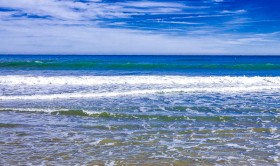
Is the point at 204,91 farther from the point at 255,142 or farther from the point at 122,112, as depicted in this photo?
the point at 255,142

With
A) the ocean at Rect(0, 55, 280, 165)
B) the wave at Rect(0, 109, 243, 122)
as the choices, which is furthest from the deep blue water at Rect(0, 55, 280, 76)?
the wave at Rect(0, 109, 243, 122)

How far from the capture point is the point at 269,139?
7.99 metres

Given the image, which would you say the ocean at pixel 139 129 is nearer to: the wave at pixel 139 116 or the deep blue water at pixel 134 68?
the wave at pixel 139 116

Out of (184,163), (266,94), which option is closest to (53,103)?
(184,163)

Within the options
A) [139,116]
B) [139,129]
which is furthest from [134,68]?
[139,129]

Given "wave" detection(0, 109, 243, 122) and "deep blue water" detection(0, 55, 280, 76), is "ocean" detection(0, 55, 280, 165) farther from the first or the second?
"deep blue water" detection(0, 55, 280, 76)

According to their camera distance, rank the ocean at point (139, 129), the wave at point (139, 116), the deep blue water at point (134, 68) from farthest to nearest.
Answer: the deep blue water at point (134, 68)
the wave at point (139, 116)
the ocean at point (139, 129)

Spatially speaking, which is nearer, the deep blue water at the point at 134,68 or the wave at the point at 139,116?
the wave at the point at 139,116

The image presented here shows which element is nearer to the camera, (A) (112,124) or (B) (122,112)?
(A) (112,124)

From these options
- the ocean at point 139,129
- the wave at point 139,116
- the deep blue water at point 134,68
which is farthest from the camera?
the deep blue water at point 134,68

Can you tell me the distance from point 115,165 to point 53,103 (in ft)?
25.1

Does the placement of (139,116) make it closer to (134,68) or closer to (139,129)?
(139,129)

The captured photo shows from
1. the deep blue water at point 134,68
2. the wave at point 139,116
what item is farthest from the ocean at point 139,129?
the deep blue water at point 134,68

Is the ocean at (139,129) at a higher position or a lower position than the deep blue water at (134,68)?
lower
